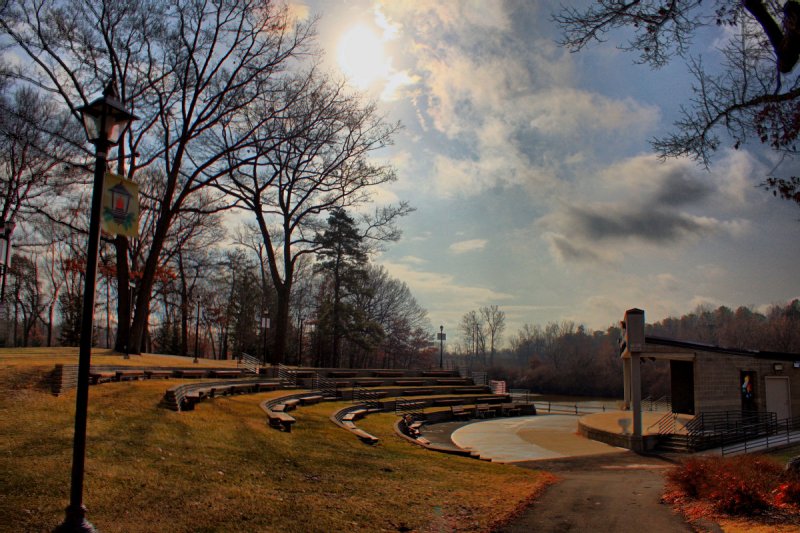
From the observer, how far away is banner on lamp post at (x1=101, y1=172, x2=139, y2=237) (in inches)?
236

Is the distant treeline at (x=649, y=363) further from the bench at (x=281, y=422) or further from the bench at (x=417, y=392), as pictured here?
the bench at (x=281, y=422)

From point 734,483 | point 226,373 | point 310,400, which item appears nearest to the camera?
point 734,483

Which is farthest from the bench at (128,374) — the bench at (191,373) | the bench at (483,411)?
the bench at (483,411)

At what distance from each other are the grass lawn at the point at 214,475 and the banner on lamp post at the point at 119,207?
11.2ft

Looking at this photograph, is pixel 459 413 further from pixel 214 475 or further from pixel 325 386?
pixel 214 475

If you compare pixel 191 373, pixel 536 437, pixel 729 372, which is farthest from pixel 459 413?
pixel 191 373

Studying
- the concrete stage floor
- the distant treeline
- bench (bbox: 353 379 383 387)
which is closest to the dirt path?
the concrete stage floor

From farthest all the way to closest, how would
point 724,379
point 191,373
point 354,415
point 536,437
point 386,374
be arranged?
point 386,374, point 536,437, point 724,379, point 191,373, point 354,415

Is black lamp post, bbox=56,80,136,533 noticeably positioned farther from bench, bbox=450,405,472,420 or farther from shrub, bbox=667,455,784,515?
bench, bbox=450,405,472,420

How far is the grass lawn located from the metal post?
937mm

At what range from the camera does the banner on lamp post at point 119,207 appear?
236 inches

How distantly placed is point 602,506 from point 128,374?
588 inches

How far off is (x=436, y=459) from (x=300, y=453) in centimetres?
435

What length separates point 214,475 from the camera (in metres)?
8.80
